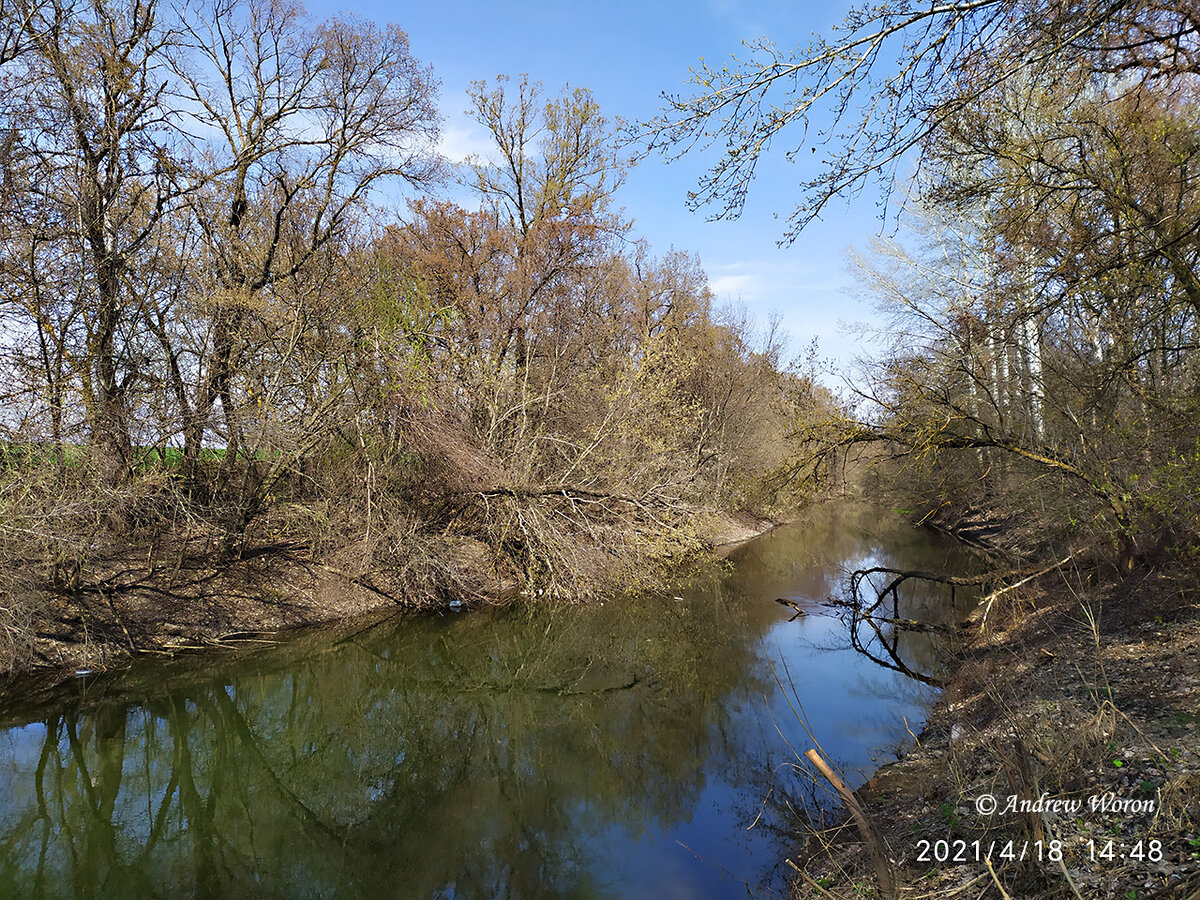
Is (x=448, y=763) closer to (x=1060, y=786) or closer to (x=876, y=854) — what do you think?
(x=876, y=854)

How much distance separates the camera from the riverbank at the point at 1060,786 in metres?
3.45

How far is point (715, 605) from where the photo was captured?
14.9 m

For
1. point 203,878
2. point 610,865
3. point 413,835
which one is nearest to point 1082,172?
point 610,865

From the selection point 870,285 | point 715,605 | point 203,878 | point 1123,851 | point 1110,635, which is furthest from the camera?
point 870,285

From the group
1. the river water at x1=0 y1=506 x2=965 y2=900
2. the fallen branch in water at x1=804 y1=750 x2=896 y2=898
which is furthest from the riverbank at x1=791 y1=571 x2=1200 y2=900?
the river water at x1=0 y1=506 x2=965 y2=900

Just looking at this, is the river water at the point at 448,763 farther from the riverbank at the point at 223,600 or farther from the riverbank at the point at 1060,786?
the riverbank at the point at 1060,786

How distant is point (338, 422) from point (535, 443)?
13.2 feet

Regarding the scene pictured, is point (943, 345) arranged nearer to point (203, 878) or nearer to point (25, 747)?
point (203, 878)

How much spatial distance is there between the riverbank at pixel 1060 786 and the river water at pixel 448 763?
0.99 metres

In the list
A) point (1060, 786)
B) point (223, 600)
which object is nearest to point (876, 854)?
point (1060, 786)

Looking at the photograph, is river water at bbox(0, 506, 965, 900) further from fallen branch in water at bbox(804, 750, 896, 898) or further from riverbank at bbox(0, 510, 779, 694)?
fallen branch in water at bbox(804, 750, 896, 898)

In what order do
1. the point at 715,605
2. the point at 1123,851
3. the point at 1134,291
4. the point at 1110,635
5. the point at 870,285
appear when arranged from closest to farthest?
the point at 1123,851
the point at 1134,291
the point at 1110,635
the point at 715,605
the point at 870,285

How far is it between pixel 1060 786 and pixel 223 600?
39.0ft

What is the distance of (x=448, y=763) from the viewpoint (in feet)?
26.0
